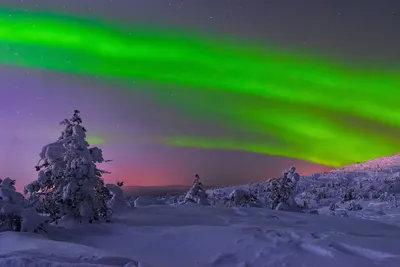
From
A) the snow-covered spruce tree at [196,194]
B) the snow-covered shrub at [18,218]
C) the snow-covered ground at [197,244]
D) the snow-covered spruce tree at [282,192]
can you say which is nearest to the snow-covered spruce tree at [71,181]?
the snow-covered ground at [197,244]

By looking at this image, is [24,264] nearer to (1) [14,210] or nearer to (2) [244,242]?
(1) [14,210]

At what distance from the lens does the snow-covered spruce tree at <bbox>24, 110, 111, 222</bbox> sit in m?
12.5

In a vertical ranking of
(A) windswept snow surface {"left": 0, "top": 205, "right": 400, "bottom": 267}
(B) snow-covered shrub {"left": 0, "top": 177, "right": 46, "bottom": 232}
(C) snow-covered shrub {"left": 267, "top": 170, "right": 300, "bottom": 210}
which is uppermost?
(C) snow-covered shrub {"left": 267, "top": 170, "right": 300, "bottom": 210}

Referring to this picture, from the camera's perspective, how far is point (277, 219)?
1438 cm

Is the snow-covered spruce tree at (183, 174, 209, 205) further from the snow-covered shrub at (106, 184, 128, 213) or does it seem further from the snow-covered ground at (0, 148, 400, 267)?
the snow-covered ground at (0, 148, 400, 267)

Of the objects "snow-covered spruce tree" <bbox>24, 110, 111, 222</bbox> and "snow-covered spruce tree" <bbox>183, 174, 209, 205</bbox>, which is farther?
"snow-covered spruce tree" <bbox>183, 174, 209, 205</bbox>

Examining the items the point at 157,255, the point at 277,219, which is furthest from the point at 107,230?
the point at 277,219

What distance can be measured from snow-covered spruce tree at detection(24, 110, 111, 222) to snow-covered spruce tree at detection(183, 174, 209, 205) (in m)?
10.7

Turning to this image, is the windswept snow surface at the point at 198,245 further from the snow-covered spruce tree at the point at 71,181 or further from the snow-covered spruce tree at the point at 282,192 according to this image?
the snow-covered spruce tree at the point at 282,192

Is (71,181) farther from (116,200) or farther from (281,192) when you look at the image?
(281,192)

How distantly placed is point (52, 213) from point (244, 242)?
Result: 6.26 metres

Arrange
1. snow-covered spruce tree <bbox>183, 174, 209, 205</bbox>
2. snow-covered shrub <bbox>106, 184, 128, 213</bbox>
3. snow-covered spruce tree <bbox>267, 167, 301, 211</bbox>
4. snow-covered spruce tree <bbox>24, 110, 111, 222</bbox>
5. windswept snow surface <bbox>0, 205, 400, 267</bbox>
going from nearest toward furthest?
windswept snow surface <bbox>0, 205, 400, 267</bbox> → snow-covered spruce tree <bbox>24, 110, 111, 222</bbox> → snow-covered shrub <bbox>106, 184, 128, 213</bbox> → snow-covered spruce tree <bbox>183, 174, 209, 205</bbox> → snow-covered spruce tree <bbox>267, 167, 301, 211</bbox>

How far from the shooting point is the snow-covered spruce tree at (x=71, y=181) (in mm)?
12492

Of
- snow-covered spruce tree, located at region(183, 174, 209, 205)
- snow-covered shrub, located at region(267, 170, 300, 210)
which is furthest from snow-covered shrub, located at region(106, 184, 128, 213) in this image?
snow-covered shrub, located at region(267, 170, 300, 210)
